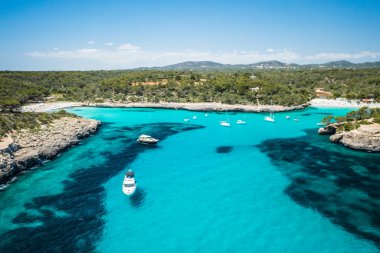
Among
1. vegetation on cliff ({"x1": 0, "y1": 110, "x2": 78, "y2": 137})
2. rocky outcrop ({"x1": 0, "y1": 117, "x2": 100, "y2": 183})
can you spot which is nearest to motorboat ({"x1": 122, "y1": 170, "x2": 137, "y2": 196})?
rocky outcrop ({"x1": 0, "y1": 117, "x2": 100, "y2": 183})

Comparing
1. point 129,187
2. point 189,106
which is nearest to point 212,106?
point 189,106

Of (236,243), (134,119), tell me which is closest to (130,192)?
(236,243)

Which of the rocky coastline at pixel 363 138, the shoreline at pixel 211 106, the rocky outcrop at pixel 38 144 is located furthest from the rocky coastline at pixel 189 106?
the rocky outcrop at pixel 38 144

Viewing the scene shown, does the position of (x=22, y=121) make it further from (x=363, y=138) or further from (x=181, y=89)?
(x=181, y=89)

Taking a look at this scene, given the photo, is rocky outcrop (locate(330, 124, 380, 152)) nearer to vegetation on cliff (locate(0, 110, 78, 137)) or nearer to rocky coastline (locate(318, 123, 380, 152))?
rocky coastline (locate(318, 123, 380, 152))

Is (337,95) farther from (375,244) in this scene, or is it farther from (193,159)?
(375,244)

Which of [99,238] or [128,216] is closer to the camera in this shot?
[99,238]
